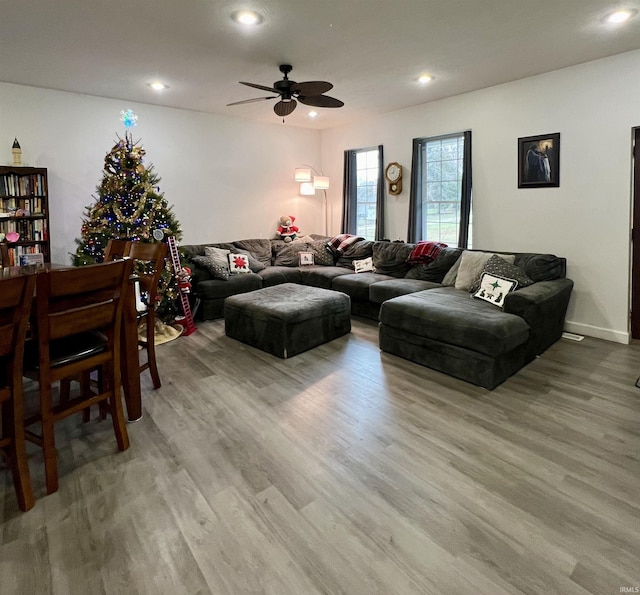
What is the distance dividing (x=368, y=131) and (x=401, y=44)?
2882 millimetres

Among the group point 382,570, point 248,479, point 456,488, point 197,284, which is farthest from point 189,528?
point 197,284

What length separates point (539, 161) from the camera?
14.4 ft

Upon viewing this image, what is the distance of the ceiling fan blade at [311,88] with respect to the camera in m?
3.39

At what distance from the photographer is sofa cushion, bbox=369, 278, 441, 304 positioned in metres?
4.51

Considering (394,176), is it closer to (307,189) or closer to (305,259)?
(307,189)

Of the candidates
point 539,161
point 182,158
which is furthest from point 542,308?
point 182,158

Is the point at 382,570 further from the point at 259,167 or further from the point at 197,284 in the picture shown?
the point at 259,167

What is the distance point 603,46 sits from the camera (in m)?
3.54

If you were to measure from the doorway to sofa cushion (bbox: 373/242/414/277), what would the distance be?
2269mm

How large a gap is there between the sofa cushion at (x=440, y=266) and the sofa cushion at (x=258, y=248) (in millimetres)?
2407

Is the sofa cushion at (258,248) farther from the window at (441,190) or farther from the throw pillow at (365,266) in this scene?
the window at (441,190)

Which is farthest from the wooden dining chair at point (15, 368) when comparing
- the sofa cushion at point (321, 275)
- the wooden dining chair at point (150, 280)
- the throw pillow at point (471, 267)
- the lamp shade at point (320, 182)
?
the lamp shade at point (320, 182)

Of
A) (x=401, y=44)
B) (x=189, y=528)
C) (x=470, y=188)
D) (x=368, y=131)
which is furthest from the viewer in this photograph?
(x=368, y=131)

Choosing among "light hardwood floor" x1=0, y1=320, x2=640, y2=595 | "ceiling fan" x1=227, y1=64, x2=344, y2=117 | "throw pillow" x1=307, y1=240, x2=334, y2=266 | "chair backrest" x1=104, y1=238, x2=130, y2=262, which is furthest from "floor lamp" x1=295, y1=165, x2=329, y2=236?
"light hardwood floor" x1=0, y1=320, x2=640, y2=595
